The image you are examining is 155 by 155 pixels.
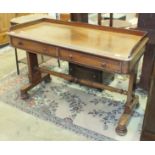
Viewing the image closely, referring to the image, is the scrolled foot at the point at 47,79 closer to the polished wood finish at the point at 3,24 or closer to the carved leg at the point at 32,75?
the carved leg at the point at 32,75

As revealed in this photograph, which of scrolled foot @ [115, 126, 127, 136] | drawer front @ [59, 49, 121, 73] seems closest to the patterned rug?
scrolled foot @ [115, 126, 127, 136]

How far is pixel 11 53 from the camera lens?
3.79 meters

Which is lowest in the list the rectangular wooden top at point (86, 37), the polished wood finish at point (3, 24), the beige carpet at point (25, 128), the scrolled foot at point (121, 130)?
the beige carpet at point (25, 128)

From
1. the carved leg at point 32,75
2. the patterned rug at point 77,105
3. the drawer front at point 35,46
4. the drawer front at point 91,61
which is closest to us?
the drawer front at point 91,61

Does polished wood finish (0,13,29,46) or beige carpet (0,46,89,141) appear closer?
beige carpet (0,46,89,141)

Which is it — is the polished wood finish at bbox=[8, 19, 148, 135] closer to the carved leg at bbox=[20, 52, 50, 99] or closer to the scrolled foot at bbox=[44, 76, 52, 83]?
the carved leg at bbox=[20, 52, 50, 99]

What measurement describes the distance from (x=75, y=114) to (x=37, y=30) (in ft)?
3.07

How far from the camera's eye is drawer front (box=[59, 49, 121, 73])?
5.54 ft

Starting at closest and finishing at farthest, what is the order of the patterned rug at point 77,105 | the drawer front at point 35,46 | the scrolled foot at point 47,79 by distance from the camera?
the drawer front at point 35,46
the patterned rug at point 77,105
the scrolled foot at point 47,79

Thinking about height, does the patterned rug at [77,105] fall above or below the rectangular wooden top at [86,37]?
below

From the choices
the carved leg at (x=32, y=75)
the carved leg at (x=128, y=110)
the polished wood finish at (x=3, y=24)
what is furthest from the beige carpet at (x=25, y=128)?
the polished wood finish at (x=3, y=24)

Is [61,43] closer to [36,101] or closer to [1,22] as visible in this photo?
[36,101]

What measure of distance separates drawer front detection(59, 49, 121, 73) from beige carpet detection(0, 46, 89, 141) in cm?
67

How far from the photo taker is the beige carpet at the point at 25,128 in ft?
6.54
